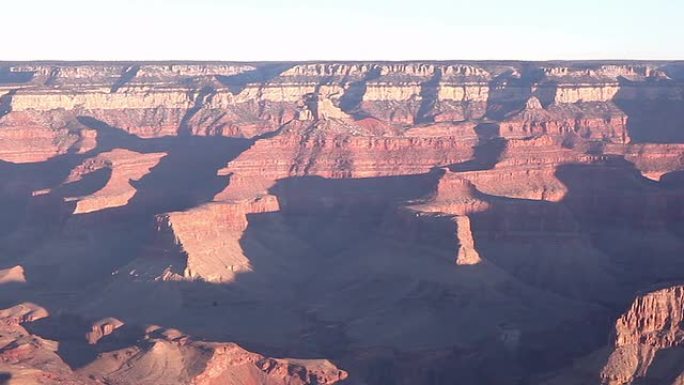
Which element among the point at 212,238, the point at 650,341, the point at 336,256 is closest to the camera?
the point at 650,341

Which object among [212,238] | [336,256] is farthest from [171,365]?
[336,256]

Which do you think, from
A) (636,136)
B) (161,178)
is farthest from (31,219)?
(636,136)

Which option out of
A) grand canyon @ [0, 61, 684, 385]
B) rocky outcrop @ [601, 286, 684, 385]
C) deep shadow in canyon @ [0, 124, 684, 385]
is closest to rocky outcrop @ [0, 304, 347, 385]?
grand canyon @ [0, 61, 684, 385]

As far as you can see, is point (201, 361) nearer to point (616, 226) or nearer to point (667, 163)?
point (616, 226)

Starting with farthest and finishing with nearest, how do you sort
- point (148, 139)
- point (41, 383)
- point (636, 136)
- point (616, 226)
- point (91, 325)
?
point (636, 136) → point (148, 139) → point (616, 226) → point (91, 325) → point (41, 383)

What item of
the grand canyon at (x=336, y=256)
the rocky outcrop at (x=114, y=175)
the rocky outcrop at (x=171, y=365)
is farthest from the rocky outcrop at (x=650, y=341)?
the rocky outcrop at (x=114, y=175)

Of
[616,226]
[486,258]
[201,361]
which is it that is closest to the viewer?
[201,361]

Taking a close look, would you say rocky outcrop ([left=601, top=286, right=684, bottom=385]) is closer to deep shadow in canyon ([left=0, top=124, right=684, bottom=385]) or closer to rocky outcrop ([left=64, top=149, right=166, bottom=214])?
deep shadow in canyon ([left=0, top=124, right=684, bottom=385])

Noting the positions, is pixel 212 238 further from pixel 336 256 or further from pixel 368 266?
pixel 368 266
